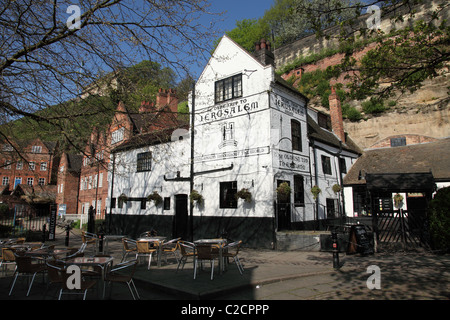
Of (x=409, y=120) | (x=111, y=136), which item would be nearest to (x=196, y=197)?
(x=111, y=136)

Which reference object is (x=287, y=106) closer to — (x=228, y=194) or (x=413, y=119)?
(x=228, y=194)

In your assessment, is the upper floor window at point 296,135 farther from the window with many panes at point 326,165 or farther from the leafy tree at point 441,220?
the leafy tree at point 441,220

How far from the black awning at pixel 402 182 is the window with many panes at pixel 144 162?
1385 centimetres

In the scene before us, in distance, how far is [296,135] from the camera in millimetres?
16344

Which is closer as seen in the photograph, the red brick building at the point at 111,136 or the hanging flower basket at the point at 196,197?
the red brick building at the point at 111,136

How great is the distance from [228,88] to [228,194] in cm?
612

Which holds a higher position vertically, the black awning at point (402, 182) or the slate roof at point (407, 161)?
the slate roof at point (407, 161)

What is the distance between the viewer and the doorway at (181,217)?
56.0ft

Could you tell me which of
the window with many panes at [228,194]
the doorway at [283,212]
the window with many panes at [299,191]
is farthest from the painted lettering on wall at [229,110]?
the window with many panes at [299,191]

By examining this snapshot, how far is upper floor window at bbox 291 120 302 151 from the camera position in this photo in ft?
52.6

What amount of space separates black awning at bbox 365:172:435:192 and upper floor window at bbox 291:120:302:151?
4209 millimetres
